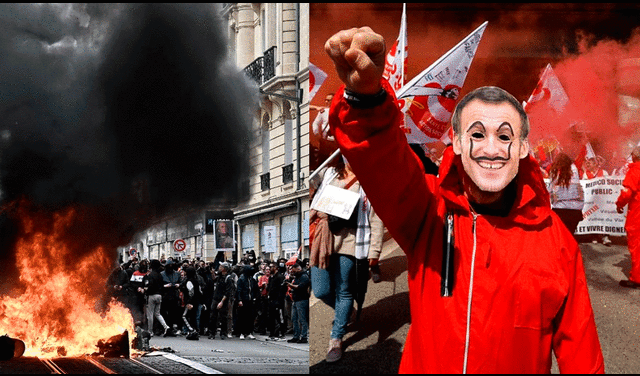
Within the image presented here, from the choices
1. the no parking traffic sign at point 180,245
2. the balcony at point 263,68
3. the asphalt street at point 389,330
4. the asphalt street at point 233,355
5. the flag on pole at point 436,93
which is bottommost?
the asphalt street at point 233,355

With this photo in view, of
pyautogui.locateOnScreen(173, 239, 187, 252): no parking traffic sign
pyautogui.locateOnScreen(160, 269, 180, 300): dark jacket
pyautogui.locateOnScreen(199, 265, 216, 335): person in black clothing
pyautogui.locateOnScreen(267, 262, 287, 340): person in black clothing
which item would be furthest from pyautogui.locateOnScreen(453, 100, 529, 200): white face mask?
pyautogui.locateOnScreen(160, 269, 180, 300): dark jacket

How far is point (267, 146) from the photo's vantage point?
6.62 m

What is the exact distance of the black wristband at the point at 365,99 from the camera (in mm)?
2234

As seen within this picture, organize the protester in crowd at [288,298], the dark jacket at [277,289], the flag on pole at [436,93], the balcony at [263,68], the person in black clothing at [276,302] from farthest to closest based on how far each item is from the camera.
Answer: the dark jacket at [277,289], the person in black clothing at [276,302], the protester in crowd at [288,298], the balcony at [263,68], the flag on pole at [436,93]

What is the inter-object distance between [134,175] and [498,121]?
5.74 meters

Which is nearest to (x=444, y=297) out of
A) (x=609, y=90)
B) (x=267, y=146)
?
(x=609, y=90)

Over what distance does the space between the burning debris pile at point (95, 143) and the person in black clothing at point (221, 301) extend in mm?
835

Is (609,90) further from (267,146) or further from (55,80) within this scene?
(55,80)

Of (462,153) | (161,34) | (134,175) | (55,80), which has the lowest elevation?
(462,153)

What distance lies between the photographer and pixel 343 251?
5.16 meters

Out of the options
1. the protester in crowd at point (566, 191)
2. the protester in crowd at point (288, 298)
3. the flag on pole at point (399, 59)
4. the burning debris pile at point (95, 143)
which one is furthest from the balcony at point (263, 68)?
the protester in crowd at point (566, 191)

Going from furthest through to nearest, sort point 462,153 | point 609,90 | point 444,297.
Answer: point 609,90 → point 462,153 → point 444,297

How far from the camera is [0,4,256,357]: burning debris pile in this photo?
6414 millimetres

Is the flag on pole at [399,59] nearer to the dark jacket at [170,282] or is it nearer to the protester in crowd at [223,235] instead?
the protester in crowd at [223,235]
